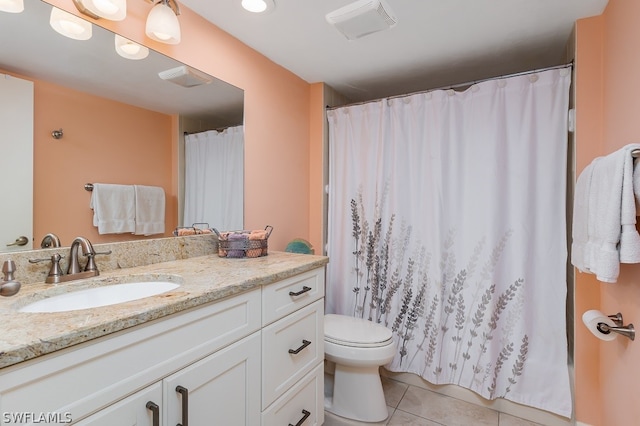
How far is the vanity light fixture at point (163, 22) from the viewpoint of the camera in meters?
1.30

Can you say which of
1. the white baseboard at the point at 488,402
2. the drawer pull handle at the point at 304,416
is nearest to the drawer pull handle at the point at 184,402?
the drawer pull handle at the point at 304,416

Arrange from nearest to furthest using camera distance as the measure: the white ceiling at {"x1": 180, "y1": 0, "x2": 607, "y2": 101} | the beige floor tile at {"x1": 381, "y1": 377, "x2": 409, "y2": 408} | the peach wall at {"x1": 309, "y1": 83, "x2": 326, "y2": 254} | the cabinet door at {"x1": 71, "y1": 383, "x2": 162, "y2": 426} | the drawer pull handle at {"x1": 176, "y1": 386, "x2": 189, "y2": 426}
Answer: the cabinet door at {"x1": 71, "y1": 383, "x2": 162, "y2": 426}, the drawer pull handle at {"x1": 176, "y1": 386, "x2": 189, "y2": 426}, the white ceiling at {"x1": 180, "y1": 0, "x2": 607, "y2": 101}, the beige floor tile at {"x1": 381, "y1": 377, "x2": 409, "y2": 408}, the peach wall at {"x1": 309, "y1": 83, "x2": 326, "y2": 254}

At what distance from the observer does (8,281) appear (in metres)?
0.92

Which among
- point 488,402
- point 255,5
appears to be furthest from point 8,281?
point 488,402

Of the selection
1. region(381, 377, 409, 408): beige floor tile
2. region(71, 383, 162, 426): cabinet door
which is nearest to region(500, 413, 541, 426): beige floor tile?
region(381, 377, 409, 408): beige floor tile

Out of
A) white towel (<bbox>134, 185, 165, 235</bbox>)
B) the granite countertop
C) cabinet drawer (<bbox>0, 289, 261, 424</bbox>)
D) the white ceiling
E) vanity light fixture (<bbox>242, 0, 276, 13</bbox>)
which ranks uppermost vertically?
the white ceiling

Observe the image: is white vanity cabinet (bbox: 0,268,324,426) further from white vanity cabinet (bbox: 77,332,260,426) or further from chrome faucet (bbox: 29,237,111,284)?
chrome faucet (bbox: 29,237,111,284)

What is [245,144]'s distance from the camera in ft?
6.18

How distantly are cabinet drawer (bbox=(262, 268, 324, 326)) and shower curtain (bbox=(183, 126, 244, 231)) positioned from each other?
24.6 inches

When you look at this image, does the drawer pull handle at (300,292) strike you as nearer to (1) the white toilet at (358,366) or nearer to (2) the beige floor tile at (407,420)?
(1) the white toilet at (358,366)

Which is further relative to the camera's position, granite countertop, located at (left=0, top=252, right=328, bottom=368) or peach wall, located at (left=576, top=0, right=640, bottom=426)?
peach wall, located at (left=576, top=0, right=640, bottom=426)

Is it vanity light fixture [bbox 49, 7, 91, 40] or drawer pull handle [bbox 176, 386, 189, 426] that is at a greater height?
vanity light fixture [bbox 49, 7, 91, 40]

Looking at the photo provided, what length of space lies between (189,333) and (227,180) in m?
1.07

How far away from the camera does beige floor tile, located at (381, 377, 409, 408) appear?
6.44ft
